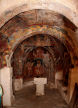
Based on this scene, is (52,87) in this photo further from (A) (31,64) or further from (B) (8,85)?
(B) (8,85)

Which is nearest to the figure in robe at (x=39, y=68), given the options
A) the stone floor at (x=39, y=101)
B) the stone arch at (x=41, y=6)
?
the stone floor at (x=39, y=101)

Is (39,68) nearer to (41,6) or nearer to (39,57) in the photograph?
(39,57)

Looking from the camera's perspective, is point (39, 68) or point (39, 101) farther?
point (39, 68)

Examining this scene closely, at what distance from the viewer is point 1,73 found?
6.79 meters

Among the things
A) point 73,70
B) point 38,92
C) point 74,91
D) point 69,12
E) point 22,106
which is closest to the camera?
point 69,12

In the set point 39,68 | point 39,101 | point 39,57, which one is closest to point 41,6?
point 39,101

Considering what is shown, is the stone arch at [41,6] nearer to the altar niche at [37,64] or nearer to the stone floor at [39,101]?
the stone floor at [39,101]

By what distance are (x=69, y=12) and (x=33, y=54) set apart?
28.1 ft

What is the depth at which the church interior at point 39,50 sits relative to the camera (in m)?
3.55

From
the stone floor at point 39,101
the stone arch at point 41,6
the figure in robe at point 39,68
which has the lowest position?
the stone floor at point 39,101

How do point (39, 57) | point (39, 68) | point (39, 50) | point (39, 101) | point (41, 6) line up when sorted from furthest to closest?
point (39, 68) → point (39, 57) → point (39, 50) → point (39, 101) → point (41, 6)

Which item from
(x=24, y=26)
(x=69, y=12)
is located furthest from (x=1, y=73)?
(x=69, y=12)

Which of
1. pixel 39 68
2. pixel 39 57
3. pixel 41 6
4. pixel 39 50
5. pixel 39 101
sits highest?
pixel 41 6

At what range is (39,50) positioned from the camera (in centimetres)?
1152
